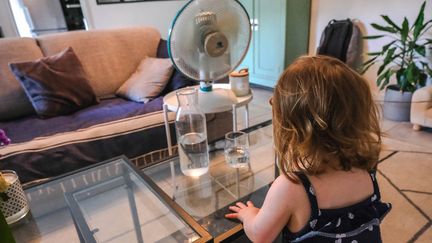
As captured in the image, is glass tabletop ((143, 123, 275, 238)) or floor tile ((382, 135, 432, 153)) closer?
glass tabletop ((143, 123, 275, 238))

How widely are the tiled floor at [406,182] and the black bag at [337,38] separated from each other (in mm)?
816

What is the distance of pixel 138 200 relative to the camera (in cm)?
103

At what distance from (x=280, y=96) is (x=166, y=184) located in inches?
23.2

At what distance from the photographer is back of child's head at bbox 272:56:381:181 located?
0.61m

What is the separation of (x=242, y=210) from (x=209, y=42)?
0.66 m

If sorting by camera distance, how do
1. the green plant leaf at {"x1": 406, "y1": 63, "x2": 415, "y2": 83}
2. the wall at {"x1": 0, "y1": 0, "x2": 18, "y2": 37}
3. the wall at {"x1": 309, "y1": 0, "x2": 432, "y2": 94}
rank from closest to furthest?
the green plant leaf at {"x1": 406, "y1": 63, "x2": 415, "y2": 83} < the wall at {"x1": 309, "y1": 0, "x2": 432, "y2": 94} < the wall at {"x1": 0, "y1": 0, "x2": 18, "y2": 37}

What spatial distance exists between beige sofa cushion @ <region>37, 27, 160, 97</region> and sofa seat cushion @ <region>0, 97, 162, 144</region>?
26 centimetres

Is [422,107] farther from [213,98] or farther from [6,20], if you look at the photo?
[6,20]

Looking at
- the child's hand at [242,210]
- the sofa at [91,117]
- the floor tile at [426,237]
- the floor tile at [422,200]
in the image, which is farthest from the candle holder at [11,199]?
the floor tile at [422,200]

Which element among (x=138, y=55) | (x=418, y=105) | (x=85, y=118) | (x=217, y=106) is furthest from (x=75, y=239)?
(x=418, y=105)

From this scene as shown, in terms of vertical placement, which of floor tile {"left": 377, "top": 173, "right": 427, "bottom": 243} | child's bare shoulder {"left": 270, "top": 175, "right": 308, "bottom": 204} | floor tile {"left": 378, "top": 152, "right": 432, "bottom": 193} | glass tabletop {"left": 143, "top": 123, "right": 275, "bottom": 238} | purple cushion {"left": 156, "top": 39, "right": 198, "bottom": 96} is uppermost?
child's bare shoulder {"left": 270, "top": 175, "right": 308, "bottom": 204}

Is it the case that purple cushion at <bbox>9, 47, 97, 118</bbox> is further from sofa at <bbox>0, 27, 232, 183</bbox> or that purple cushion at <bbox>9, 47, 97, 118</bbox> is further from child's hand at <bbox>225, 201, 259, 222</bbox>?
child's hand at <bbox>225, 201, 259, 222</bbox>

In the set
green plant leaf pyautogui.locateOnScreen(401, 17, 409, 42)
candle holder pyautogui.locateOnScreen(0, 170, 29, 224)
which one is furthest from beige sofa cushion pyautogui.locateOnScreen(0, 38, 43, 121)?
green plant leaf pyautogui.locateOnScreen(401, 17, 409, 42)

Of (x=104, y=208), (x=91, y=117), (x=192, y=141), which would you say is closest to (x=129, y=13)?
(x=91, y=117)
